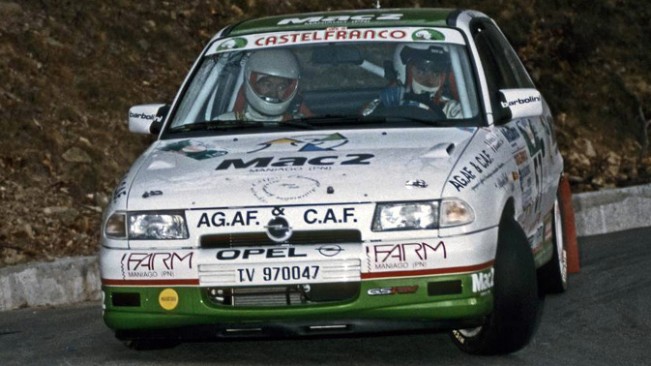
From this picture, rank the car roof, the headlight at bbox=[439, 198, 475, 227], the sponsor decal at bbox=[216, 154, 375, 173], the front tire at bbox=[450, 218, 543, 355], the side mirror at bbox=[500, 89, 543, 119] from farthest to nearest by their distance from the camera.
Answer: the car roof, the side mirror at bbox=[500, 89, 543, 119], the sponsor decal at bbox=[216, 154, 375, 173], the front tire at bbox=[450, 218, 543, 355], the headlight at bbox=[439, 198, 475, 227]

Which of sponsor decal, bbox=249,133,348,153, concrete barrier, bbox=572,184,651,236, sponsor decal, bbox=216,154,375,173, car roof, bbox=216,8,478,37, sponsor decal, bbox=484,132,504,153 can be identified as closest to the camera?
sponsor decal, bbox=216,154,375,173

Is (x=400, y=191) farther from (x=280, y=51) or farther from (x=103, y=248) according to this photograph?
(x=280, y=51)

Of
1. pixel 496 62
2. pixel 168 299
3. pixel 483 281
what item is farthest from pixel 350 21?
pixel 168 299

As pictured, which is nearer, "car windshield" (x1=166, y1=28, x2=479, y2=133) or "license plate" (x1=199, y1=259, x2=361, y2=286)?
"license plate" (x1=199, y1=259, x2=361, y2=286)

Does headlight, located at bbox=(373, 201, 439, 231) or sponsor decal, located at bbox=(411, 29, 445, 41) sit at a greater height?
sponsor decal, located at bbox=(411, 29, 445, 41)

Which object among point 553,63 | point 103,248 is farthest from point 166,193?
point 553,63

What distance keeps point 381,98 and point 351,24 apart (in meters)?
0.58

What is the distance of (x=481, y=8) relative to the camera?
19.7 metres

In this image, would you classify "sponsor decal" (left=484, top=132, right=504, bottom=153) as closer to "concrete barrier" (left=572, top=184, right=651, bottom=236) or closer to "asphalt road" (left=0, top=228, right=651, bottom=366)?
"asphalt road" (left=0, top=228, right=651, bottom=366)

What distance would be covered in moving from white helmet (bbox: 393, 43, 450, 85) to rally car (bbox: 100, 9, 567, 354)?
0.14 m

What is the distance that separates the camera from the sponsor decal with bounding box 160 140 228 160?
26.5 feet

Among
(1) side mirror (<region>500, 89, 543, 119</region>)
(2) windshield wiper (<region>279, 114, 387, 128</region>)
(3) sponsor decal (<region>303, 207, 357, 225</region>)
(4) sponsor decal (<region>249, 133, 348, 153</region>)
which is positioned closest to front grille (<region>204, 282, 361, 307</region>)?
(3) sponsor decal (<region>303, 207, 357, 225</region>)

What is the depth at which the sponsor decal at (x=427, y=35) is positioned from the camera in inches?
355

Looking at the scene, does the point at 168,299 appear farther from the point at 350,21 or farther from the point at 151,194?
the point at 350,21
